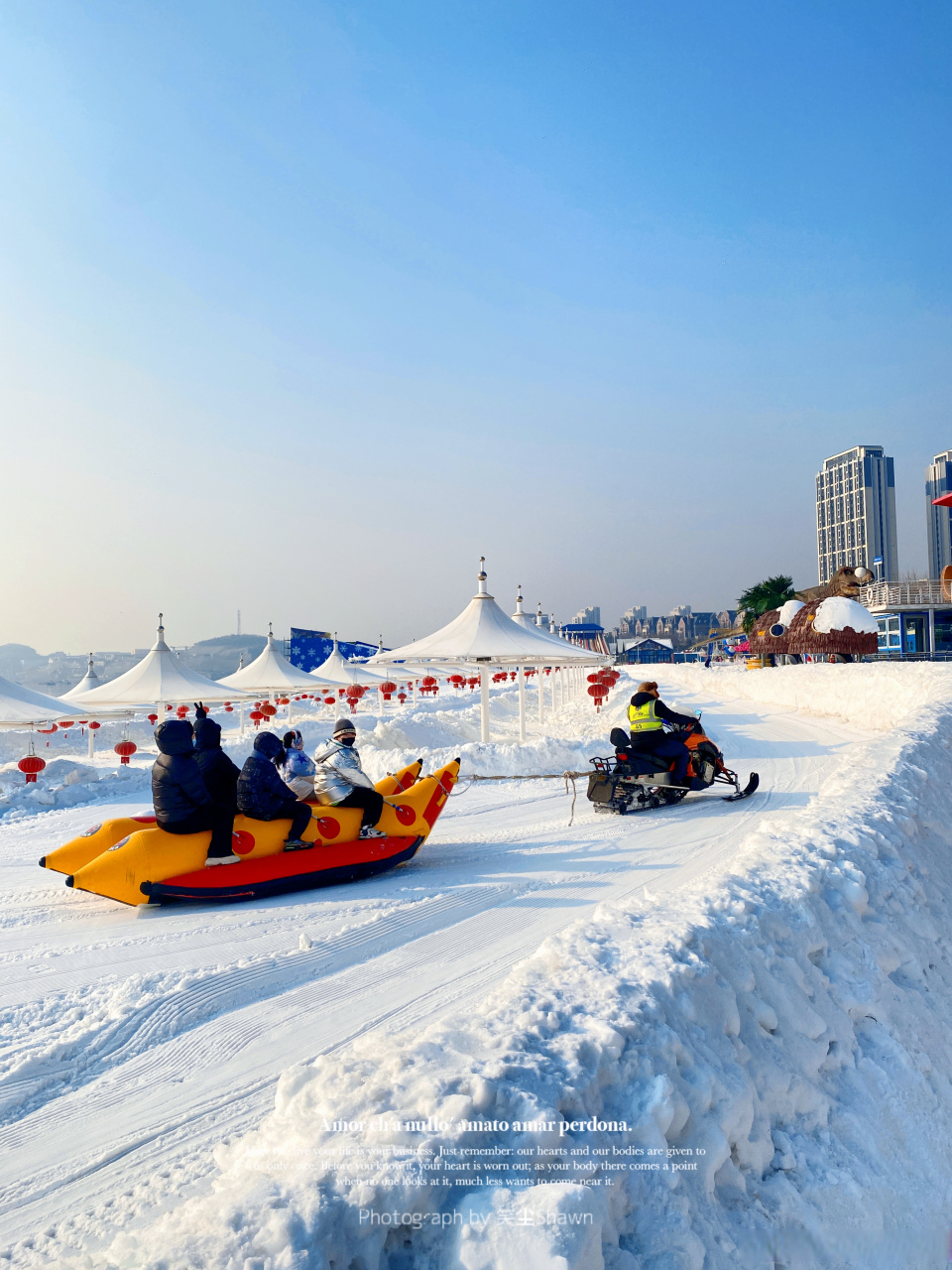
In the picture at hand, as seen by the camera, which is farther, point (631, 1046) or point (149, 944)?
point (149, 944)

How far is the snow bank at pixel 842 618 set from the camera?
1312 inches

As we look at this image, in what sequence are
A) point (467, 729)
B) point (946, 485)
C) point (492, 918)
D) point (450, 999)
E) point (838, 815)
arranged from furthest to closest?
point (946, 485) < point (467, 729) < point (838, 815) < point (492, 918) < point (450, 999)

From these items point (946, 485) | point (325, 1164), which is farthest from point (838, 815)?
point (946, 485)

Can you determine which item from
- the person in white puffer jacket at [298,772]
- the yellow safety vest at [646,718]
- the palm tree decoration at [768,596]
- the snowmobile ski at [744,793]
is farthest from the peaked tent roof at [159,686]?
the palm tree decoration at [768,596]

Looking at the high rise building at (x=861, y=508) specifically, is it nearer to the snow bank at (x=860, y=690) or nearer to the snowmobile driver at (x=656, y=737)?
the snow bank at (x=860, y=690)

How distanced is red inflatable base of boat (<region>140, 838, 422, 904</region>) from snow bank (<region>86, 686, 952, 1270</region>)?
9.78 feet

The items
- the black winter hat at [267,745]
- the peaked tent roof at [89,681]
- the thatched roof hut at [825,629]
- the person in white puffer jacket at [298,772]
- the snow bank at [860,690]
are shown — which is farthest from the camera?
the thatched roof hut at [825,629]

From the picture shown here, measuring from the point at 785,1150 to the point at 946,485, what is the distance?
14016 cm

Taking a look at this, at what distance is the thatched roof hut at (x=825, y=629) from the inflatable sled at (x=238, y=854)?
31.4 m

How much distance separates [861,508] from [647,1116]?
166 m

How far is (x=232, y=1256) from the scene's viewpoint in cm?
187

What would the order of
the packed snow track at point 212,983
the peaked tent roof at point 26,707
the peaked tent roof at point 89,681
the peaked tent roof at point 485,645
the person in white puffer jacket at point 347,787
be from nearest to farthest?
the packed snow track at point 212,983 → the person in white puffer jacket at point 347,787 → the peaked tent roof at point 26,707 → the peaked tent roof at point 485,645 → the peaked tent roof at point 89,681

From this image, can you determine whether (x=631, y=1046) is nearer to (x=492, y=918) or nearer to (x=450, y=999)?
(x=450, y=999)

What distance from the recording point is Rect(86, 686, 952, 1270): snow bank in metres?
2.02
